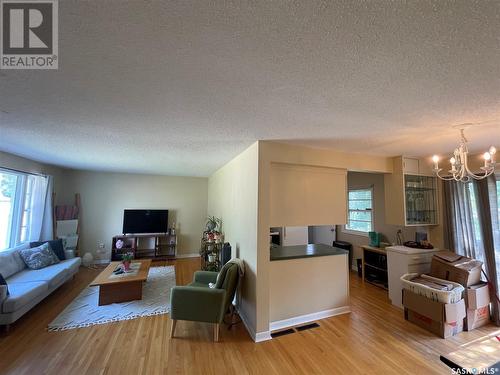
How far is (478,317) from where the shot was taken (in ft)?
9.04

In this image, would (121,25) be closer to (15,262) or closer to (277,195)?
(277,195)

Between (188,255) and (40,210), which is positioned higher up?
(40,210)

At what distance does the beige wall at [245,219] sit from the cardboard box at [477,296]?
9.12 feet

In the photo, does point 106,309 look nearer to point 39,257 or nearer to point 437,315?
point 39,257

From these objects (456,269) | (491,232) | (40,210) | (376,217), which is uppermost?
(40,210)

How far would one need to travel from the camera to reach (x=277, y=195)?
2.76 m

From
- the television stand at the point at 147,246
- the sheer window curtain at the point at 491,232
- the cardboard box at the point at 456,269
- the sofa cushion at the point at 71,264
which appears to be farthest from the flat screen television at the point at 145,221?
the sheer window curtain at the point at 491,232

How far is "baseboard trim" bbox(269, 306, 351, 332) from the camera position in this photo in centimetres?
267

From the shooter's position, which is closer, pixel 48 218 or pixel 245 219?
pixel 245 219

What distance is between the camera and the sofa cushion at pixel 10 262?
10.3 ft

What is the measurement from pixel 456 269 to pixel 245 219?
9.61 feet

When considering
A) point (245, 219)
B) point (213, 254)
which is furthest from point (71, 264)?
point (245, 219)

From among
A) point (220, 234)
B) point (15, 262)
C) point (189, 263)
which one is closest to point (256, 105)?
point (220, 234)

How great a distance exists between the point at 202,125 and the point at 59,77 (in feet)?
3.57
